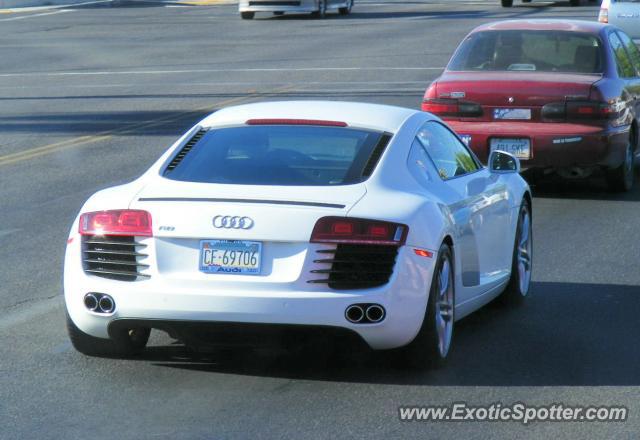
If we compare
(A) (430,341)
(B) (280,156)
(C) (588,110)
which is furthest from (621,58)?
(A) (430,341)

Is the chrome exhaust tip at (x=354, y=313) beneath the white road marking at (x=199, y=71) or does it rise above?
above

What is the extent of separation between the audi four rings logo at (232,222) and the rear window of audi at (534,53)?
7656mm

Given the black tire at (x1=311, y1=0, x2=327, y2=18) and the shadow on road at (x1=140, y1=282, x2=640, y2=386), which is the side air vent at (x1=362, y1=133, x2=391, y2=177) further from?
the black tire at (x1=311, y1=0, x2=327, y2=18)

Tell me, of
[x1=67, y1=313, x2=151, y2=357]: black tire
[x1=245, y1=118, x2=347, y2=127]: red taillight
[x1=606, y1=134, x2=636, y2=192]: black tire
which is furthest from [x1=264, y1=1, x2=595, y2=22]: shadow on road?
[x1=67, y1=313, x2=151, y2=357]: black tire

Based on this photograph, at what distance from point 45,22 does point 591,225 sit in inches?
1327

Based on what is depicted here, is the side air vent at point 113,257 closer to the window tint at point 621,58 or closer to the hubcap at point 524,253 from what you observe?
the hubcap at point 524,253

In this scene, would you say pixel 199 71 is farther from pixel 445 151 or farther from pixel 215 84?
pixel 445 151

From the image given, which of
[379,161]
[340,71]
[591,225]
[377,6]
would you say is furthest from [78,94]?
[377,6]

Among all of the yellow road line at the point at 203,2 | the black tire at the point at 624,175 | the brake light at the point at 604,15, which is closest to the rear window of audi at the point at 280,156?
the black tire at the point at 624,175

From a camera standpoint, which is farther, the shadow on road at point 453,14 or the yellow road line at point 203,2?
the yellow road line at point 203,2

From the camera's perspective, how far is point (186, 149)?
798cm

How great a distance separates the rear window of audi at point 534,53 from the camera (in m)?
14.4

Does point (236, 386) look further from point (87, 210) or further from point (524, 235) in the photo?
point (524, 235)

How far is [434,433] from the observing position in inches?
255
